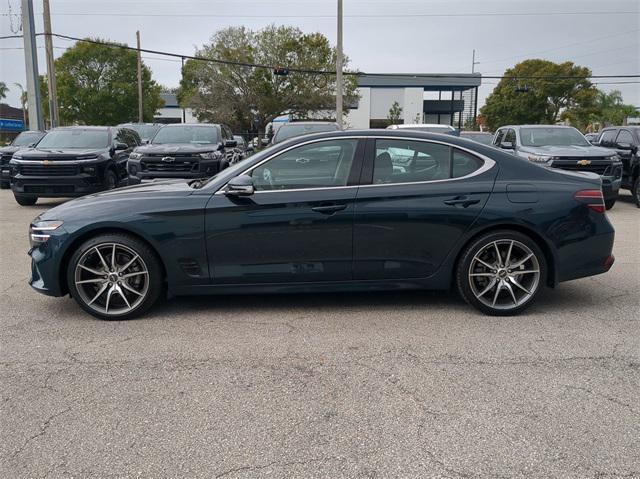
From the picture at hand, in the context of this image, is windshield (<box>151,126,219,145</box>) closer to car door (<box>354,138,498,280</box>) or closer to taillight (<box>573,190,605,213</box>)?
car door (<box>354,138,498,280</box>)

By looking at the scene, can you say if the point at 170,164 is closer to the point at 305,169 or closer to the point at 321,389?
the point at 305,169

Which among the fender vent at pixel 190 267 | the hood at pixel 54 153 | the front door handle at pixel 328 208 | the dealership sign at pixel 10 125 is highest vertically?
the dealership sign at pixel 10 125

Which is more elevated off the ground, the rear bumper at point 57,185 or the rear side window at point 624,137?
the rear side window at point 624,137

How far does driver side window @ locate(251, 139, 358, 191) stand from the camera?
4.89m

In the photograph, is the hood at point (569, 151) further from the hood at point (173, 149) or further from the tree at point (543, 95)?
the tree at point (543, 95)

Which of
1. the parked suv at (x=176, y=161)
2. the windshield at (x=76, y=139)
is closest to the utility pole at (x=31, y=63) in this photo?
the windshield at (x=76, y=139)

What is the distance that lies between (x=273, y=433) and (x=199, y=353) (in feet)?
4.20

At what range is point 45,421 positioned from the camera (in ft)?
10.5

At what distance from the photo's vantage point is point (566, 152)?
38.1 ft

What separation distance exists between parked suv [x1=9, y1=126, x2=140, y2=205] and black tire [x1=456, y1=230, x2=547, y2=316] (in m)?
9.13

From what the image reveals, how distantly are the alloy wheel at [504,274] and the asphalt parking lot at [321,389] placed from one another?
0.20 metres

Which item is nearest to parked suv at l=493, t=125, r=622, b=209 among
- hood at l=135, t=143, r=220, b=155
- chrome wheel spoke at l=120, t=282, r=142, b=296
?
hood at l=135, t=143, r=220, b=155

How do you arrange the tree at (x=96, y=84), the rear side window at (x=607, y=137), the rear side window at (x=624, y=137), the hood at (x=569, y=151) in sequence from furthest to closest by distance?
the tree at (x=96, y=84)
the rear side window at (x=607, y=137)
the rear side window at (x=624, y=137)
the hood at (x=569, y=151)

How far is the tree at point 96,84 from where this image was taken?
158 ft
